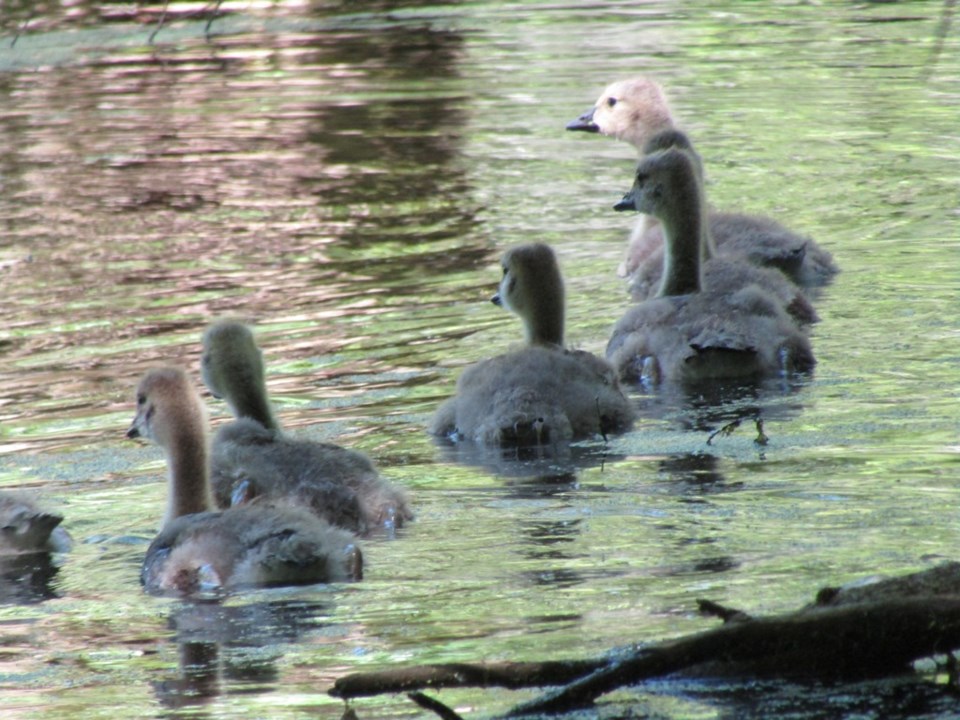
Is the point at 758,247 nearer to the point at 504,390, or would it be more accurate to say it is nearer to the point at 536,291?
the point at 536,291

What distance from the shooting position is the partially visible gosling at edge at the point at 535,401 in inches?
339

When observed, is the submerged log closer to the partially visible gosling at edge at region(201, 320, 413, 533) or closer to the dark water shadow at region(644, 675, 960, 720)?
the dark water shadow at region(644, 675, 960, 720)

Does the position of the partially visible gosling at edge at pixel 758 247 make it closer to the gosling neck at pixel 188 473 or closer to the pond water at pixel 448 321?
the pond water at pixel 448 321

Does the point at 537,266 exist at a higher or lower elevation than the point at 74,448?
higher

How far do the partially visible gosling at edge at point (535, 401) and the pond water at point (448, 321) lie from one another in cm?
20

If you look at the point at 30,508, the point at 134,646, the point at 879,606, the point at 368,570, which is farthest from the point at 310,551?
the point at 879,606

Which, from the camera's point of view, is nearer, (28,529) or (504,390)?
(28,529)

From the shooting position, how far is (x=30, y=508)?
7336 millimetres

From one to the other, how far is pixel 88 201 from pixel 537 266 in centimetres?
819

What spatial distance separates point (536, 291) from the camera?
930 cm

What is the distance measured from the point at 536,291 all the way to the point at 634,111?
595 cm

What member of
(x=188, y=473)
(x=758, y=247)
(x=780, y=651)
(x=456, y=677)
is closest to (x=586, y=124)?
(x=758, y=247)

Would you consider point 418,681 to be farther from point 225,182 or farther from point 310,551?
point 225,182

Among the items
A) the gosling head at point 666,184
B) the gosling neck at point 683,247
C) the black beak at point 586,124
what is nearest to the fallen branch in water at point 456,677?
the gosling neck at point 683,247
